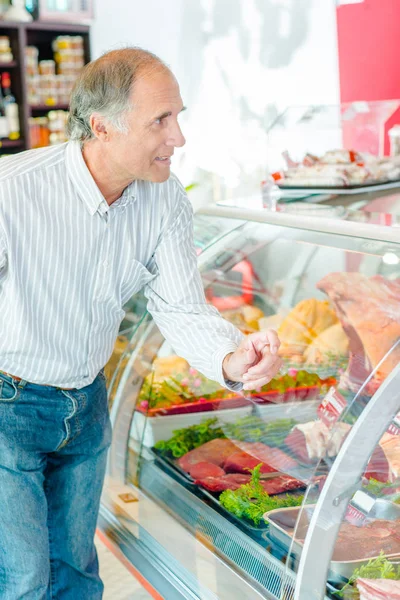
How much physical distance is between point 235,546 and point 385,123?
1626mm

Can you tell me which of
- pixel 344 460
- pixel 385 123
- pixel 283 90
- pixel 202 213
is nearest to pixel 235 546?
pixel 344 460

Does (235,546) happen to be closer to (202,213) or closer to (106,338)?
(106,338)

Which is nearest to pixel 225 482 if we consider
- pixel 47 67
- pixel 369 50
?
pixel 369 50

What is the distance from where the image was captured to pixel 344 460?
150 centimetres

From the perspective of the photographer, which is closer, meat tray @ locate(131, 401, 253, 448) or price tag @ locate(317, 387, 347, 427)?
price tag @ locate(317, 387, 347, 427)

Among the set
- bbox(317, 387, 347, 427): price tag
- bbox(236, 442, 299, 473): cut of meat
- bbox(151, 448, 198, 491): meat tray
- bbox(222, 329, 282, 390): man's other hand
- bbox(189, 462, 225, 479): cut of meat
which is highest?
bbox(222, 329, 282, 390): man's other hand

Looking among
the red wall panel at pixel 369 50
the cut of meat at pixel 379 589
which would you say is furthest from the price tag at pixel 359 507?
the red wall panel at pixel 369 50

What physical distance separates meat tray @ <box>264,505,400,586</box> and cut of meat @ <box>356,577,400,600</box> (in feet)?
0.15

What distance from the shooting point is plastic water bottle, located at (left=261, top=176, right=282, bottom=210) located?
2.36 m

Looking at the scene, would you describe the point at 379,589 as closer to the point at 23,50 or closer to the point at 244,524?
the point at 244,524

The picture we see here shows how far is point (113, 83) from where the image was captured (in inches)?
63.1

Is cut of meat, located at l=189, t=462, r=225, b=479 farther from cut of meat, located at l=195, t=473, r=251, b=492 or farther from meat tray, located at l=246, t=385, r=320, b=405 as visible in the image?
meat tray, located at l=246, t=385, r=320, b=405

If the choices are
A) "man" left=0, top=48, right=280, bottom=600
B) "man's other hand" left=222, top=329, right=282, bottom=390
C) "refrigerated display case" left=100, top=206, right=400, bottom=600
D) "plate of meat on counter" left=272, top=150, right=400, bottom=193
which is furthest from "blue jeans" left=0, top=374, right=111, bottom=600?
"plate of meat on counter" left=272, top=150, right=400, bottom=193

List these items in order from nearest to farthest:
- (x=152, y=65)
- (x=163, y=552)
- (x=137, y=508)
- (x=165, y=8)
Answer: (x=152, y=65), (x=163, y=552), (x=137, y=508), (x=165, y=8)
